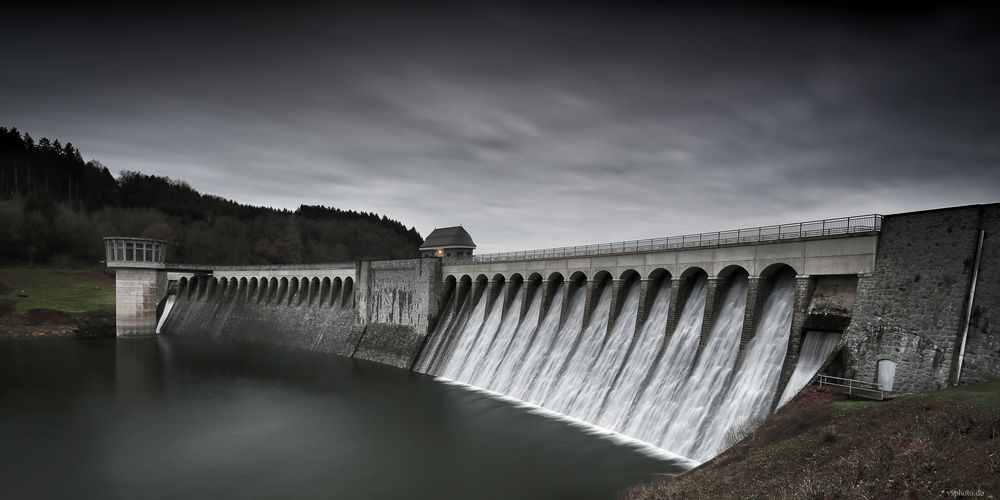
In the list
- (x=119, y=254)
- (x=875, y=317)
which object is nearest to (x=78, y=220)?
(x=119, y=254)

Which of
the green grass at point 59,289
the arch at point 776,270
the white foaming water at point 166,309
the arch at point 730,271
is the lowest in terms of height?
the white foaming water at point 166,309

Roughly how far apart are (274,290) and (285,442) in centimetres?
5255

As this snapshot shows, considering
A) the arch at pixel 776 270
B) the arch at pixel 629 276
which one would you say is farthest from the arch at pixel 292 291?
the arch at pixel 776 270

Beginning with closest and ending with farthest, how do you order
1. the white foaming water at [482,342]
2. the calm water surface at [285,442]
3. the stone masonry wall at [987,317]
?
the stone masonry wall at [987,317] → the calm water surface at [285,442] → the white foaming water at [482,342]

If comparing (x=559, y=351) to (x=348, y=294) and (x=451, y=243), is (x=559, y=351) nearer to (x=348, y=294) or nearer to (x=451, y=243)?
(x=451, y=243)

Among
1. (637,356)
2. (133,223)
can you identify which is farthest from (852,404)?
(133,223)

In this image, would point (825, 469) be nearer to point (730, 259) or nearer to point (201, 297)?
point (730, 259)

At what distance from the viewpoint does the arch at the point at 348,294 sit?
62.1m

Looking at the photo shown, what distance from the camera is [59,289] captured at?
8056 centimetres

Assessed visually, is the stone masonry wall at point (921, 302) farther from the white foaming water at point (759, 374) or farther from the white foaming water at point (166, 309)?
the white foaming water at point (166, 309)

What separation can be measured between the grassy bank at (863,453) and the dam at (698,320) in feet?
10.4

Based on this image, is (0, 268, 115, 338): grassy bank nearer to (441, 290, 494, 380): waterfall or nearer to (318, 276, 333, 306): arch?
(318, 276, 333, 306): arch

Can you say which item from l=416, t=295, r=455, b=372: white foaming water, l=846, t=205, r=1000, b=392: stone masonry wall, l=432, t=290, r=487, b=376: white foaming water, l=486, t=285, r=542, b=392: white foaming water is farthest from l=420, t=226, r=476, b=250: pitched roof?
l=846, t=205, r=1000, b=392: stone masonry wall

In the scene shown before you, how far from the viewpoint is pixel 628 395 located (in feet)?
93.0
